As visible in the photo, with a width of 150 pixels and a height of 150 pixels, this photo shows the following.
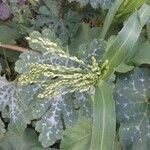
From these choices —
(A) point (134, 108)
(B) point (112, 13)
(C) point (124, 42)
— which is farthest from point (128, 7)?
(A) point (134, 108)

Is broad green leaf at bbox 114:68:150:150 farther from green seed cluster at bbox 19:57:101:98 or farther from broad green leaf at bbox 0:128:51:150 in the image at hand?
broad green leaf at bbox 0:128:51:150

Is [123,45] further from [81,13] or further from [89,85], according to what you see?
[81,13]

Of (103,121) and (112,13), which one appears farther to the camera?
(112,13)

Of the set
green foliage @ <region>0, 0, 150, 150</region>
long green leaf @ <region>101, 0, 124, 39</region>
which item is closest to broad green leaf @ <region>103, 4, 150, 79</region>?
green foliage @ <region>0, 0, 150, 150</region>

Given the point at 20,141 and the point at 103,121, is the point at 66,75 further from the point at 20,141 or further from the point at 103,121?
the point at 20,141

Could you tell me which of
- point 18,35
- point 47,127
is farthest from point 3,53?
point 47,127

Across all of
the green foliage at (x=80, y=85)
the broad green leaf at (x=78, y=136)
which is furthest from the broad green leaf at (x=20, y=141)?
the broad green leaf at (x=78, y=136)

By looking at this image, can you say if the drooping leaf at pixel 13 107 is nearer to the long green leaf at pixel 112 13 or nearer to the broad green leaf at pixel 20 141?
the broad green leaf at pixel 20 141
